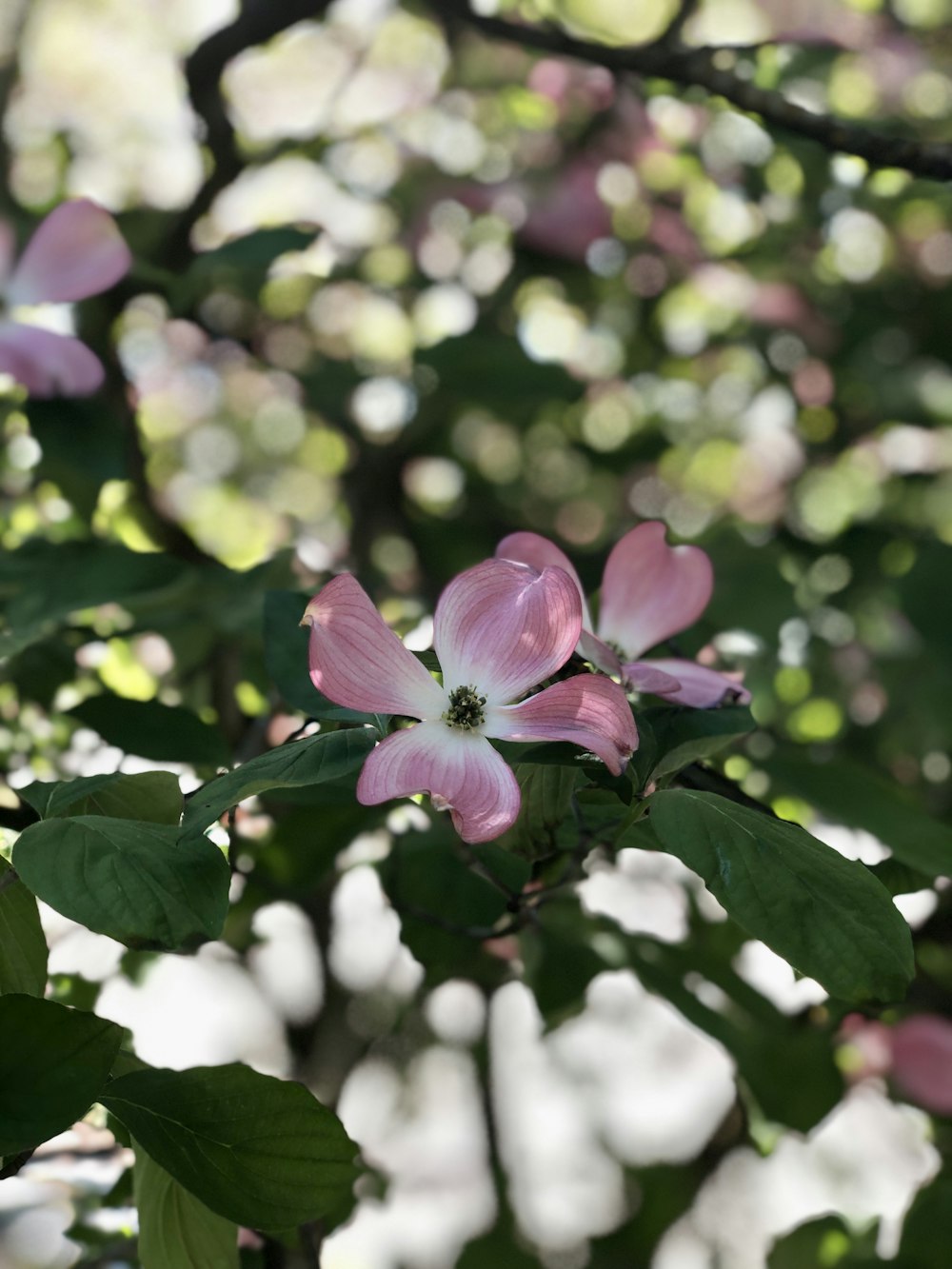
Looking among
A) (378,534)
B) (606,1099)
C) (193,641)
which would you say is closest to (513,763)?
(193,641)

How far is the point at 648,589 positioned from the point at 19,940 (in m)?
0.25

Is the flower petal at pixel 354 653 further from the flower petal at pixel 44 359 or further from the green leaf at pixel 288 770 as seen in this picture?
the flower petal at pixel 44 359

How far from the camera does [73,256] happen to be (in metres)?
0.62

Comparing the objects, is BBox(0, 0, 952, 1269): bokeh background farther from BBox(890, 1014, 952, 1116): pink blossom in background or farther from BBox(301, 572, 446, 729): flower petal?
BBox(301, 572, 446, 729): flower petal

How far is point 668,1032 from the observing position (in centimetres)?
125

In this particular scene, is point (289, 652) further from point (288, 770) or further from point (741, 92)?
point (741, 92)

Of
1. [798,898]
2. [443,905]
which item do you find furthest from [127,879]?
[443,905]

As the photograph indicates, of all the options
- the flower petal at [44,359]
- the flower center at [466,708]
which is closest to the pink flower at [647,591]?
the flower center at [466,708]

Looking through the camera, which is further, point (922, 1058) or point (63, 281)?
point (922, 1058)

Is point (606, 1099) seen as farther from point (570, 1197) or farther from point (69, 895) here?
point (69, 895)

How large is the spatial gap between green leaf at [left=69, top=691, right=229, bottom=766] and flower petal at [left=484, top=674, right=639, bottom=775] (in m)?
0.19

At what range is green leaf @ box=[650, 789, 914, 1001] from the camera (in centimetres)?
27

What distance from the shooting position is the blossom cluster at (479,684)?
0.30m

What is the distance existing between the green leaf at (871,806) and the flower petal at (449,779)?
0.18 m
